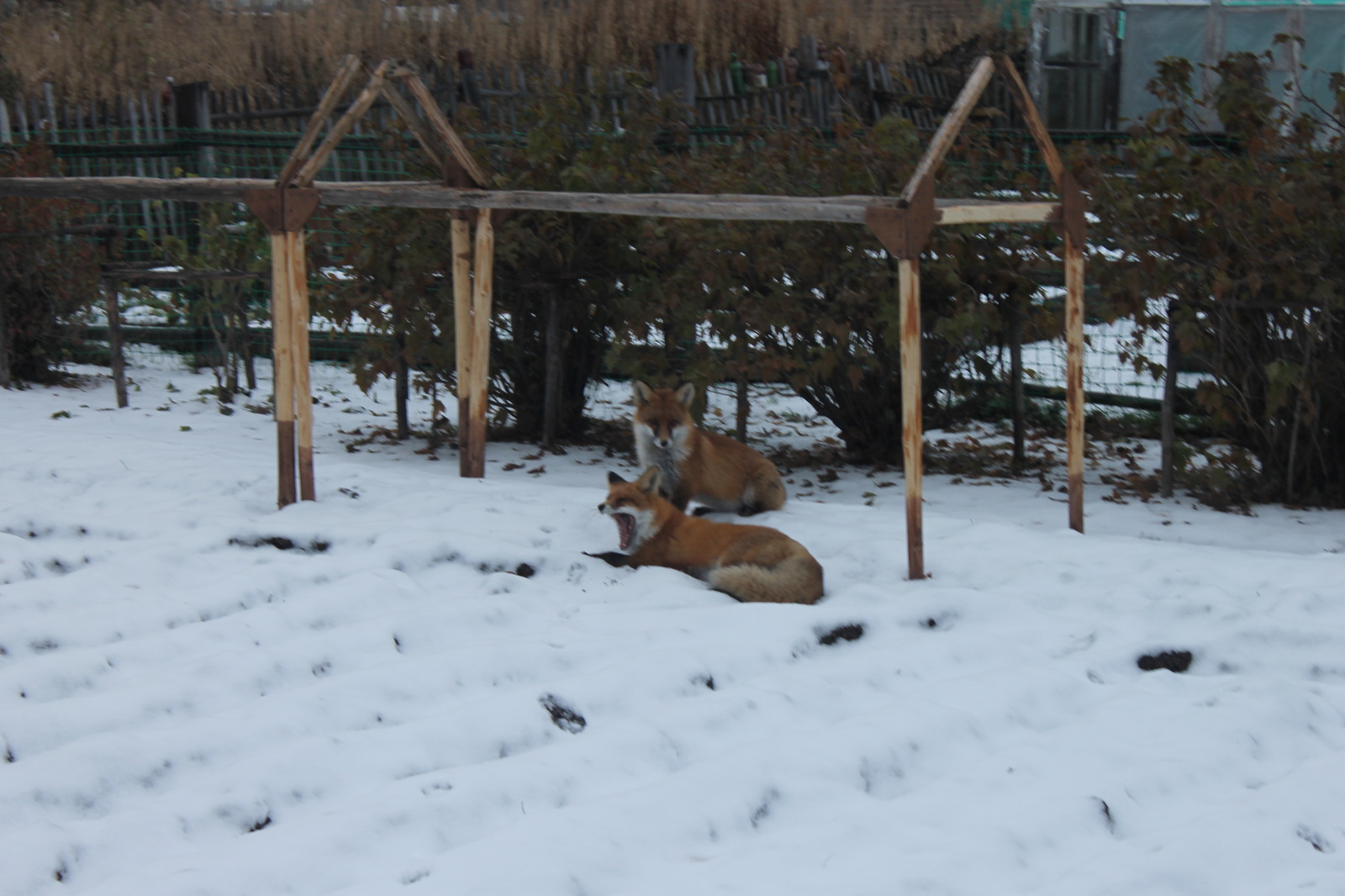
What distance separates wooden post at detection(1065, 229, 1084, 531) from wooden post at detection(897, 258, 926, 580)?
1009mm

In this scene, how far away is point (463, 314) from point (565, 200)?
115 centimetres

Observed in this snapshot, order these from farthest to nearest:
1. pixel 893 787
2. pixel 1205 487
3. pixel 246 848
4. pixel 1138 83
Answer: pixel 1138 83 < pixel 1205 487 < pixel 893 787 < pixel 246 848

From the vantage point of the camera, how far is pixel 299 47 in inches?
554

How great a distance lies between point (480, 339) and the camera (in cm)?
674

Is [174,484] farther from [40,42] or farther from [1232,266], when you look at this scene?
[40,42]

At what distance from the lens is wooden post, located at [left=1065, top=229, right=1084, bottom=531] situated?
18.2 ft

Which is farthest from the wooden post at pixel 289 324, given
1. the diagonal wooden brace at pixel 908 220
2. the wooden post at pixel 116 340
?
the wooden post at pixel 116 340

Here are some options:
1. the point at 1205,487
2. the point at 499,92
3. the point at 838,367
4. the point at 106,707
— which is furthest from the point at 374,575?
the point at 499,92

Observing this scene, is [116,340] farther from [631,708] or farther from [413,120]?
[631,708]

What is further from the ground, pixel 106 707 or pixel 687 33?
pixel 687 33

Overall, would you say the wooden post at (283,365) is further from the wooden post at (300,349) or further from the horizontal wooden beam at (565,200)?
the horizontal wooden beam at (565,200)

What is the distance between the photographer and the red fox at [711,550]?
4.83m

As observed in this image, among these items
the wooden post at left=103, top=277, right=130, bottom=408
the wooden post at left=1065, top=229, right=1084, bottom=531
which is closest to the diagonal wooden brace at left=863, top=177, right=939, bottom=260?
the wooden post at left=1065, top=229, right=1084, bottom=531

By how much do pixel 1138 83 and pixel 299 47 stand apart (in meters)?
11.2
